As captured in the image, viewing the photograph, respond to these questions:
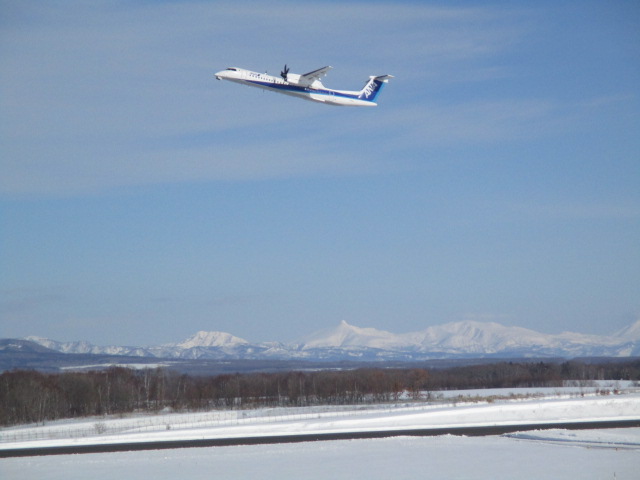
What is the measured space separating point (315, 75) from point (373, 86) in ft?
47.3

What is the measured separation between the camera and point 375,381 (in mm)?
102625

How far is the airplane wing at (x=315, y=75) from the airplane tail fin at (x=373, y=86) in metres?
11.0

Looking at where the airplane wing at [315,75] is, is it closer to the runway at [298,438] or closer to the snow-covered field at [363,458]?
the snow-covered field at [363,458]

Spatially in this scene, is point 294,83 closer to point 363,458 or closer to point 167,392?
point 363,458

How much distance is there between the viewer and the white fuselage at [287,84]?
5875 cm

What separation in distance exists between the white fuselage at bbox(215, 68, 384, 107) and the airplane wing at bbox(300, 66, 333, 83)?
13.8 inches

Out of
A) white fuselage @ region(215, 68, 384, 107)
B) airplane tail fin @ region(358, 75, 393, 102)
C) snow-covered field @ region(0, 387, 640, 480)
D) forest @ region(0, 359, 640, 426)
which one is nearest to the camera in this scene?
snow-covered field @ region(0, 387, 640, 480)

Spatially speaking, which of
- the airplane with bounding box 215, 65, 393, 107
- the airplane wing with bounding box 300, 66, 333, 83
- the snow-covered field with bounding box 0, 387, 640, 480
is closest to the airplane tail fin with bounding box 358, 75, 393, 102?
the airplane with bounding box 215, 65, 393, 107

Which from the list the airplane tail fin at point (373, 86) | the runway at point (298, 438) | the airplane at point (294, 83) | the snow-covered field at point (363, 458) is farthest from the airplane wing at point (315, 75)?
the runway at point (298, 438)

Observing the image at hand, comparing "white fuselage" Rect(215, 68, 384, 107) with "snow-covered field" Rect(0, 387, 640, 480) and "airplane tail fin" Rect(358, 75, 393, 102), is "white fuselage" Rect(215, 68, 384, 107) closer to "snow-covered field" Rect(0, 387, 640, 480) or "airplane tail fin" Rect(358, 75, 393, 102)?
"airplane tail fin" Rect(358, 75, 393, 102)

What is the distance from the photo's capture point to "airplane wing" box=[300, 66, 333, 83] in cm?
5912

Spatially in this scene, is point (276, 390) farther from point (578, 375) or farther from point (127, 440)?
point (578, 375)

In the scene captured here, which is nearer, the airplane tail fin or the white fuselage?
the white fuselage

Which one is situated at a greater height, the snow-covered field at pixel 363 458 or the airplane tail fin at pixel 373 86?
the airplane tail fin at pixel 373 86
